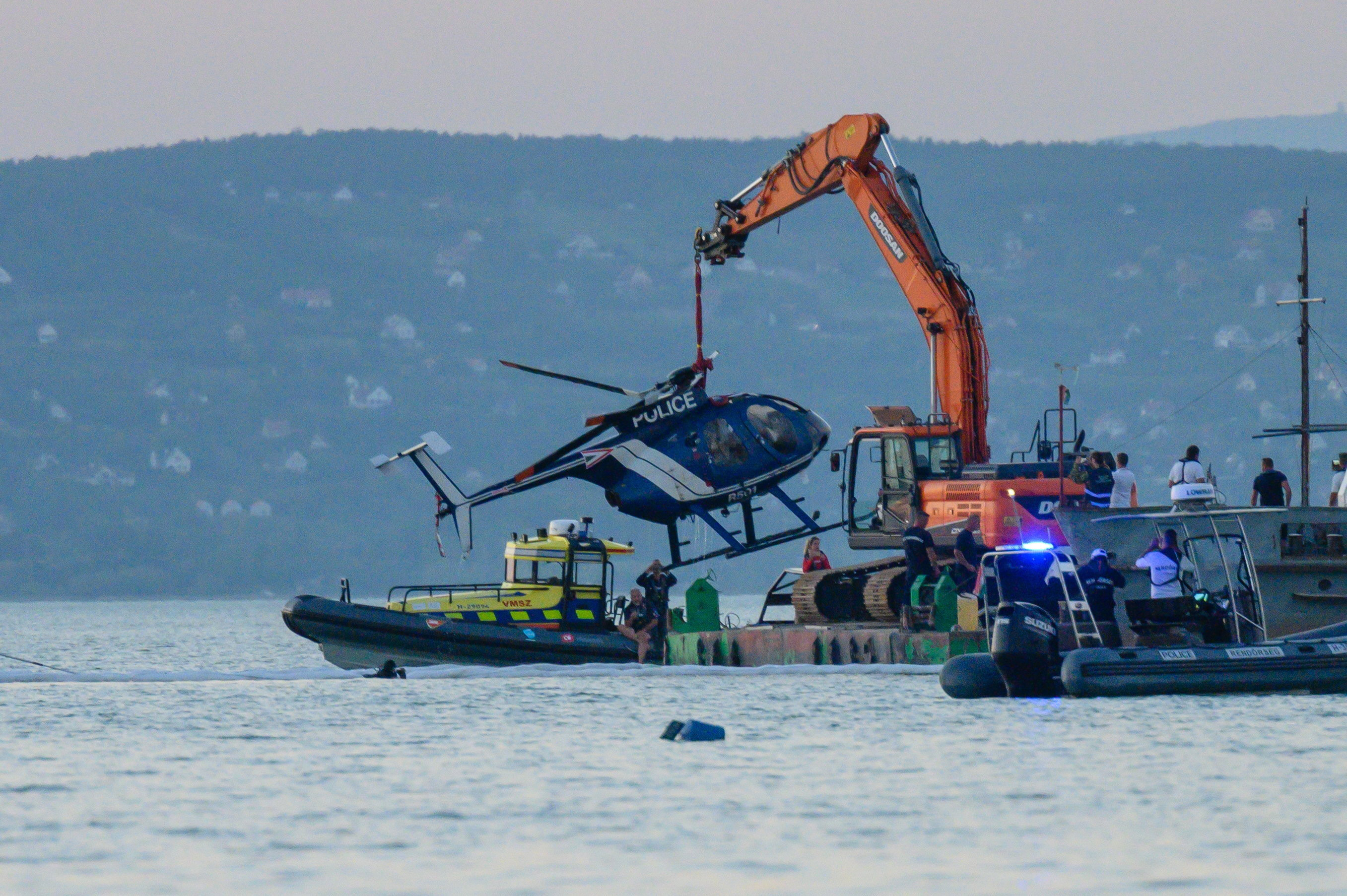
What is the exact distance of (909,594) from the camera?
32.6 metres

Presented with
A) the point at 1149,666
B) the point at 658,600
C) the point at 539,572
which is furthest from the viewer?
the point at 658,600

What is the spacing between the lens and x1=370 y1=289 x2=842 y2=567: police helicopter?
4019cm

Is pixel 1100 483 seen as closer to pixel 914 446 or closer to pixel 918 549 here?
pixel 918 549

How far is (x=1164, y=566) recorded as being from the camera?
89.2 feet

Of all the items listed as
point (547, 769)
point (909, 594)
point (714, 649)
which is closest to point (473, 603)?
point (714, 649)

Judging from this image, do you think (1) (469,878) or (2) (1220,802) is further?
(2) (1220,802)

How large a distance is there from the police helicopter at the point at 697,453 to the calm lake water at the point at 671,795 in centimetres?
1007

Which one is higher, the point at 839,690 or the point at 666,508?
the point at 666,508

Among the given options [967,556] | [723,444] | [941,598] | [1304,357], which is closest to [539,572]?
[723,444]

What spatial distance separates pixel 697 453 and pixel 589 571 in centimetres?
338

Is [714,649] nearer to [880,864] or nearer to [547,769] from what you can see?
[547,769]

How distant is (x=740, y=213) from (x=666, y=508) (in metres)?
5.68

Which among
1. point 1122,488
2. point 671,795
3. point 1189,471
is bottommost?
point 671,795

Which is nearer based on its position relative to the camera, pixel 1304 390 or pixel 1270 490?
pixel 1270 490
